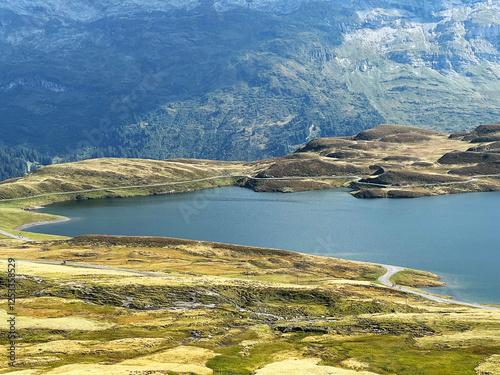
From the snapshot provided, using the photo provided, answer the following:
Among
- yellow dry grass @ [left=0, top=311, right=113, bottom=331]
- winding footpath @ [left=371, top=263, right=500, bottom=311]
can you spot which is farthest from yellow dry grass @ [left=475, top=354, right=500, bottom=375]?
yellow dry grass @ [left=0, top=311, right=113, bottom=331]

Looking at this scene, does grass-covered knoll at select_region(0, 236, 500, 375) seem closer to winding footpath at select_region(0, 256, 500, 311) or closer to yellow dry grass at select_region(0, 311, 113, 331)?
yellow dry grass at select_region(0, 311, 113, 331)

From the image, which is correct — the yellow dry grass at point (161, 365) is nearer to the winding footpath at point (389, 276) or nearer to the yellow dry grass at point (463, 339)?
the yellow dry grass at point (463, 339)

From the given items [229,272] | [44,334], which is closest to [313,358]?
[44,334]

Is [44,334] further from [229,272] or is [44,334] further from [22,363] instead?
[229,272]

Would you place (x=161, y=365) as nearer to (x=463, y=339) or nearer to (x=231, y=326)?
(x=231, y=326)

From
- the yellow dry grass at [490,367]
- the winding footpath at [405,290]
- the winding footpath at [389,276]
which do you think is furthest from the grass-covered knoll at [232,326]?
the winding footpath at [405,290]

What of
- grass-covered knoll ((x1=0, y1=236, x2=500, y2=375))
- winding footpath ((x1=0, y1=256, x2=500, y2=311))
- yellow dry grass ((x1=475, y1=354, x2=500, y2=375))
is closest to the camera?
yellow dry grass ((x1=475, y1=354, x2=500, y2=375))
